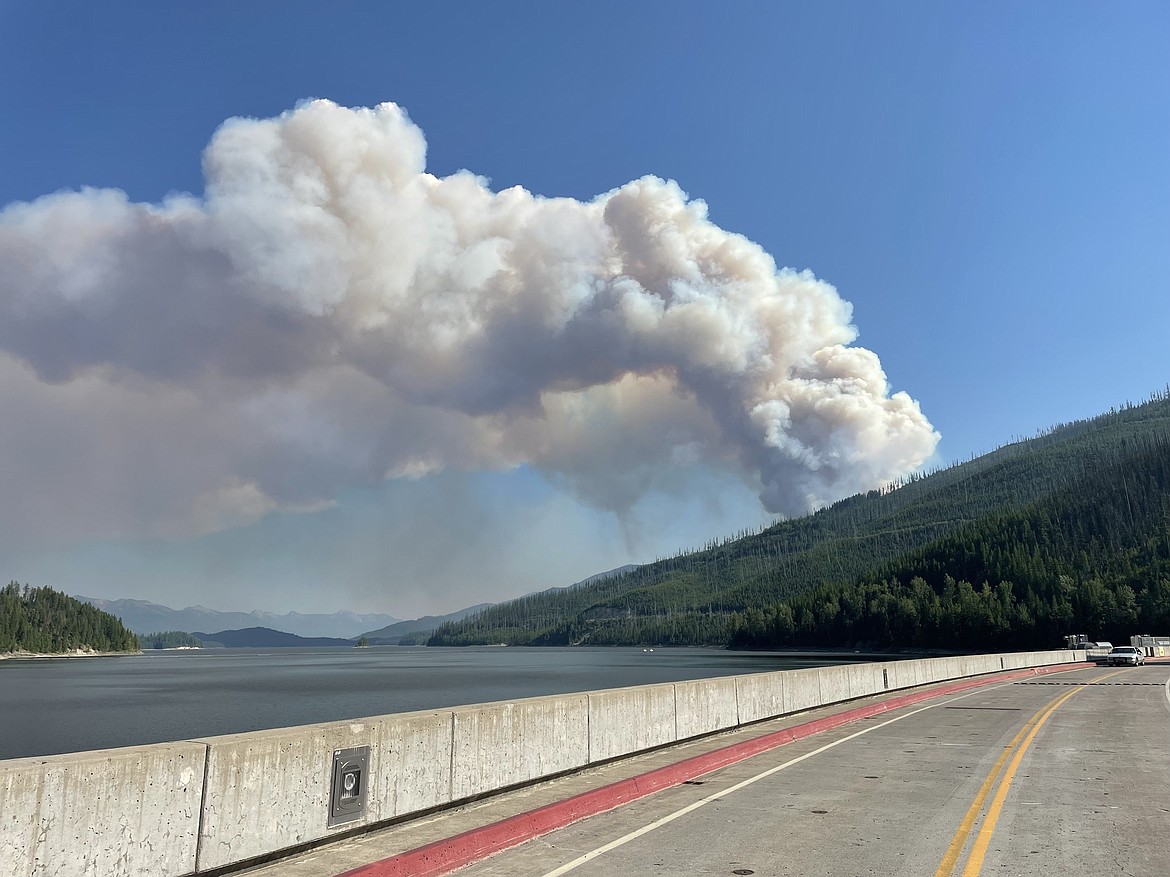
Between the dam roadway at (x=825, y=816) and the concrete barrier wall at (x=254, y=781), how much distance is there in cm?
36

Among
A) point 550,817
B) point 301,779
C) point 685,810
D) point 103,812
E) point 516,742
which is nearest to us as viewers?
point 103,812

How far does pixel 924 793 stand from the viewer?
1215 cm

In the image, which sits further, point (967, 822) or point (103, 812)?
point (967, 822)

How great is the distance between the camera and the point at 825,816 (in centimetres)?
1072

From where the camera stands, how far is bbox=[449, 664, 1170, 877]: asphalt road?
8.48m

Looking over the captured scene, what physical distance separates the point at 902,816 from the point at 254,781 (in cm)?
800

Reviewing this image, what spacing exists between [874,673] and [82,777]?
90.5 ft

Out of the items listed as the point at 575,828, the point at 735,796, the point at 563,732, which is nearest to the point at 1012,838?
the point at 735,796

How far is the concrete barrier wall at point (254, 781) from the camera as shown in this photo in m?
6.43

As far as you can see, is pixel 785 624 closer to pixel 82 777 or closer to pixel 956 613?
pixel 956 613

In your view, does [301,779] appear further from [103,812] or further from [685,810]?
[685,810]

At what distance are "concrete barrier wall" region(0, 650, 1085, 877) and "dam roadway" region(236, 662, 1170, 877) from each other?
36cm

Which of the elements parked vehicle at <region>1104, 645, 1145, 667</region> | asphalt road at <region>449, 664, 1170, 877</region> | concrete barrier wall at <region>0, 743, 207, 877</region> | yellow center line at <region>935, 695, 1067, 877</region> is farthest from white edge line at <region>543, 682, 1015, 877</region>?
parked vehicle at <region>1104, 645, 1145, 667</region>

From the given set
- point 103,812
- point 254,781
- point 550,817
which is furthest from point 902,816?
point 103,812
